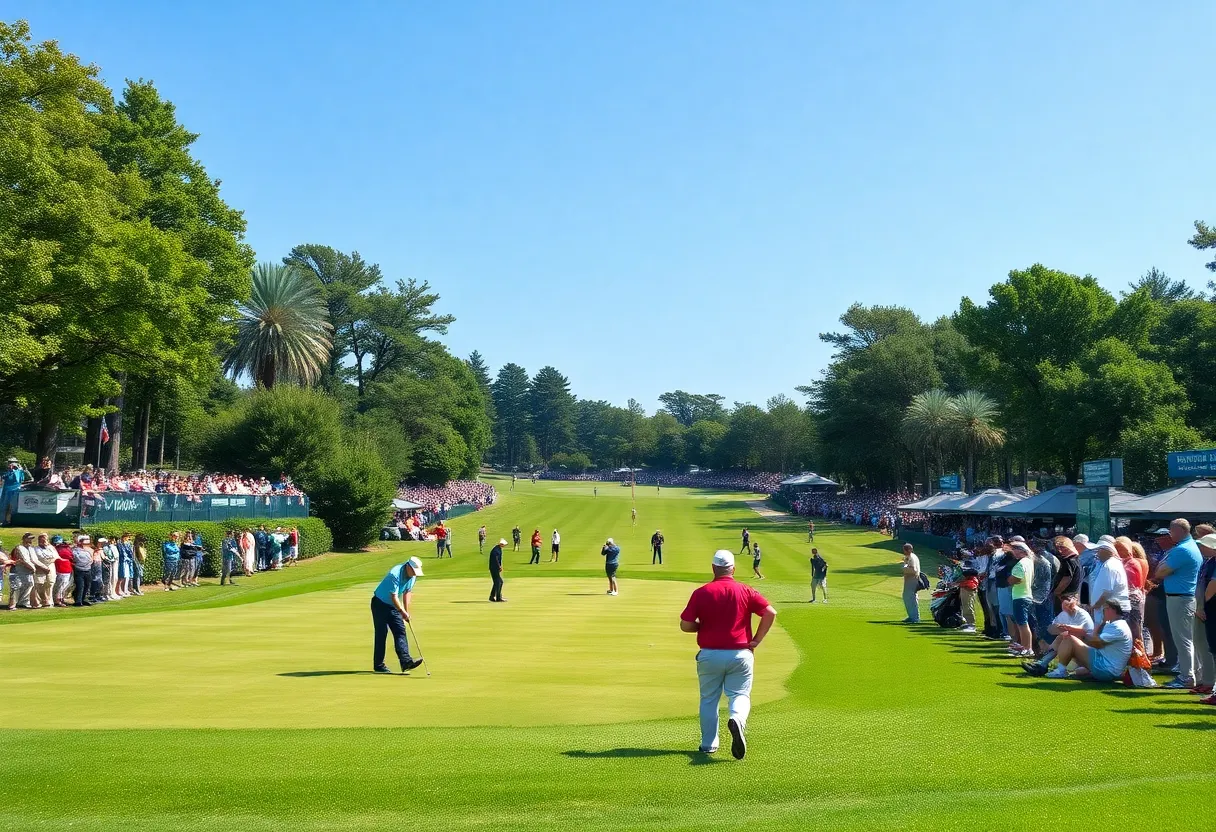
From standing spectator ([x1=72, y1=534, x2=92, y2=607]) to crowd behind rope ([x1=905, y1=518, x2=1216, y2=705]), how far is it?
23934 millimetres

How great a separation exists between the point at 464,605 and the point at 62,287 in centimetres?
1967

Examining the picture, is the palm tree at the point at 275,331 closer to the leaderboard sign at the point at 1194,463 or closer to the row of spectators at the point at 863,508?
the row of spectators at the point at 863,508

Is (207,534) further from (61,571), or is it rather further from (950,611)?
(950,611)

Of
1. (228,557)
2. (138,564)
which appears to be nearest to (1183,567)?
(138,564)

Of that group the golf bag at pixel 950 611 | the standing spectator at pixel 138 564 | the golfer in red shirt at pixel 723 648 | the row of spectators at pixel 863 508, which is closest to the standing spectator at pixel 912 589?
the golf bag at pixel 950 611

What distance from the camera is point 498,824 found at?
696 centimetres

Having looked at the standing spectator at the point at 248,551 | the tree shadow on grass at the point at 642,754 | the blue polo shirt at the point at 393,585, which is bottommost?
the standing spectator at the point at 248,551

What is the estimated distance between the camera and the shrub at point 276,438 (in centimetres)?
5678

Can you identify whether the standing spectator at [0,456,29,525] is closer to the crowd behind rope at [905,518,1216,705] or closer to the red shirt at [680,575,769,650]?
the red shirt at [680,575,769,650]

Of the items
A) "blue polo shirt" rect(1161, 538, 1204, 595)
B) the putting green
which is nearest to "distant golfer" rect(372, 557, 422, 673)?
the putting green

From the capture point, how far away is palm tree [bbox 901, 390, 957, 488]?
66.2 m

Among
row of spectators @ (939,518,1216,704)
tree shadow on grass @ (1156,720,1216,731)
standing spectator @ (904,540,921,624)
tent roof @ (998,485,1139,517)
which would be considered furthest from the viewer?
tent roof @ (998,485,1139,517)

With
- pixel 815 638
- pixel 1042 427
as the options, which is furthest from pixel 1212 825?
pixel 1042 427

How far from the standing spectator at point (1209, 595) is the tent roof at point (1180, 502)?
2148cm
